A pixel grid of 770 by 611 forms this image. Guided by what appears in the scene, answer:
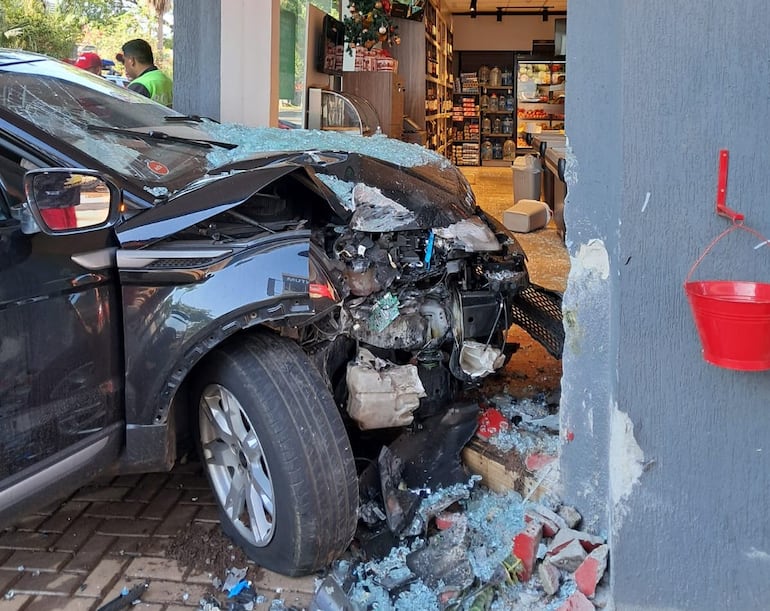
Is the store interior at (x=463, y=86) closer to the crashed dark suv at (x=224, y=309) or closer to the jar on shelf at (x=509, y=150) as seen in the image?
the jar on shelf at (x=509, y=150)

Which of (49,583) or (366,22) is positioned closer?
(49,583)

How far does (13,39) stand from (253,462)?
9.22 m

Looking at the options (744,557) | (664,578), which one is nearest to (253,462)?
(664,578)

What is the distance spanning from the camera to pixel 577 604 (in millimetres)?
2037

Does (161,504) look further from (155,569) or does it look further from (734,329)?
(734,329)

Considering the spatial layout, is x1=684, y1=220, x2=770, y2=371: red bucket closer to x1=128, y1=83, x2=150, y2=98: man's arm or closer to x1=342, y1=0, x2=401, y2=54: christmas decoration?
x1=128, y1=83, x2=150, y2=98: man's arm

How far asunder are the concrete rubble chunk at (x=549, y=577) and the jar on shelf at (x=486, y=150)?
54.0 ft

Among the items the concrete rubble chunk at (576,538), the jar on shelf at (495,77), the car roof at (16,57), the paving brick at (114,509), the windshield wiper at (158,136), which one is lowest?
the paving brick at (114,509)

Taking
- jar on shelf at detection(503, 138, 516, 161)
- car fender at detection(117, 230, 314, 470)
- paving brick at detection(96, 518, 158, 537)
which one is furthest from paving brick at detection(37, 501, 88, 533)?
jar on shelf at detection(503, 138, 516, 161)

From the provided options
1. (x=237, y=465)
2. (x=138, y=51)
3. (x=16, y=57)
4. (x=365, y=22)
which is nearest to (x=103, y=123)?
(x=16, y=57)

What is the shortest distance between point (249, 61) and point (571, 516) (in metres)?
4.20

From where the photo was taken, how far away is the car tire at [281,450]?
213 cm

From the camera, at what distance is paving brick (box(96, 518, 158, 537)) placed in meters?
2.61

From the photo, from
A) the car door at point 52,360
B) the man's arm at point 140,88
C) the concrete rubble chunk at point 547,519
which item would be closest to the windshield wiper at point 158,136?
the car door at point 52,360
